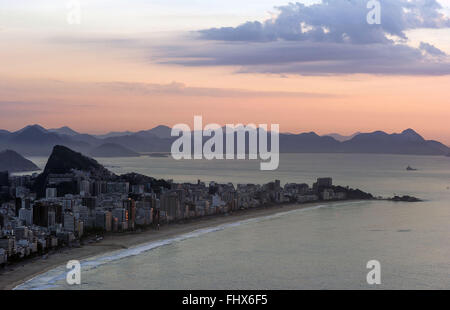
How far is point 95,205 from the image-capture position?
2155 cm

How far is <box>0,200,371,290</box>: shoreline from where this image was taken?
1198 cm

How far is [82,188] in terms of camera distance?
27.0 metres

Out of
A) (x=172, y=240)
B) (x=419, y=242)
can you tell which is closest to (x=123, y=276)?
(x=172, y=240)

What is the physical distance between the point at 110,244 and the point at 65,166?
17.1 meters

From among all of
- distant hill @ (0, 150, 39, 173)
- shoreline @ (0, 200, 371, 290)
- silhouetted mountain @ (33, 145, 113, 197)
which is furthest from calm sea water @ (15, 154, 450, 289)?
distant hill @ (0, 150, 39, 173)

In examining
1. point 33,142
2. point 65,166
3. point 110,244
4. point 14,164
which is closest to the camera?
point 110,244

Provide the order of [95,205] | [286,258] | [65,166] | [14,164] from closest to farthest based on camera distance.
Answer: [286,258]
[95,205]
[65,166]
[14,164]

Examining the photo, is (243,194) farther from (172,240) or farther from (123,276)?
(123,276)

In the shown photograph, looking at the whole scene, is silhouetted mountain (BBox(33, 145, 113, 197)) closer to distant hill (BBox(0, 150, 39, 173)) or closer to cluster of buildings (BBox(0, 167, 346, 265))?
cluster of buildings (BBox(0, 167, 346, 265))

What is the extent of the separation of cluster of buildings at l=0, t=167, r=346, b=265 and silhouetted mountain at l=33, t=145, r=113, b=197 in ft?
2.42

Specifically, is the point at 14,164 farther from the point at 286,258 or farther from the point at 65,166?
the point at 286,258

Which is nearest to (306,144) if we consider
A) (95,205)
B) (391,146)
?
(391,146)

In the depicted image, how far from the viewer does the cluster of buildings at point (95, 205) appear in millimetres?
15401
